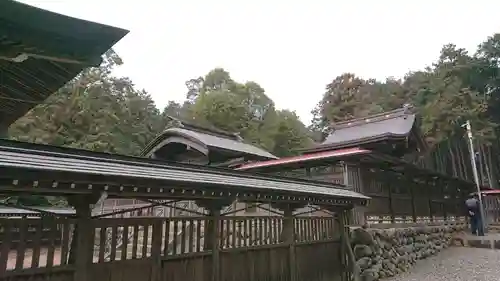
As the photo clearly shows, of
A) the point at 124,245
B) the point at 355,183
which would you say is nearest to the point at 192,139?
the point at 355,183

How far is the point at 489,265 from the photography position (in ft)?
39.1

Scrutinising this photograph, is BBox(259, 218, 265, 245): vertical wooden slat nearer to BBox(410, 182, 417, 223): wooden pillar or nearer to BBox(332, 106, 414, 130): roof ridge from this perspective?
BBox(410, 182, 417, 223): wooden pillar

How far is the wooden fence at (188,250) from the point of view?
13.2ft

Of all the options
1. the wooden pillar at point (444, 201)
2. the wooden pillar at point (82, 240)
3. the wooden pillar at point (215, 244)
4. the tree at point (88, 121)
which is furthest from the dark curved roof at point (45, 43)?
the tree at point (88, 121)

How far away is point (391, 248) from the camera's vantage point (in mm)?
11422

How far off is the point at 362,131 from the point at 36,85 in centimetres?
1539

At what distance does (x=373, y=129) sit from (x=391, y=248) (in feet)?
23.9

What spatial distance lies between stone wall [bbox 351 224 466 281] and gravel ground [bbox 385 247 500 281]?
0.96 feet

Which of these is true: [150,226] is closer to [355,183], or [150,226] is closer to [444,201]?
[355,183]

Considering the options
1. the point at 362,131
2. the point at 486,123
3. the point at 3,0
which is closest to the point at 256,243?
the point at 3,0

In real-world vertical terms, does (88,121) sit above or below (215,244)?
above

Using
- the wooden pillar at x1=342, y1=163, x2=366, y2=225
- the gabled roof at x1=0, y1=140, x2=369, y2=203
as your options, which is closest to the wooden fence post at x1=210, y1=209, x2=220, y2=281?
the gabled roof at x1=0, y1=140, x2=369, y2=203

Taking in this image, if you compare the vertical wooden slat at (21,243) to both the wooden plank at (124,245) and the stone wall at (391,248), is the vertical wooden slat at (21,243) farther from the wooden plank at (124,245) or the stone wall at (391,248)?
the stone wall at (391,248)

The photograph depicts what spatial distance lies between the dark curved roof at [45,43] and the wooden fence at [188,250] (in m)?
1.72
